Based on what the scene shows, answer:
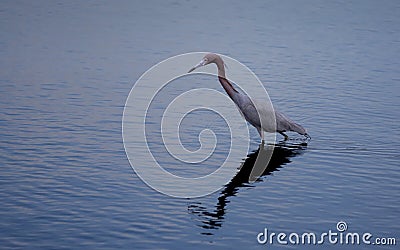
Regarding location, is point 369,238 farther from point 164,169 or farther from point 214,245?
point 164,169

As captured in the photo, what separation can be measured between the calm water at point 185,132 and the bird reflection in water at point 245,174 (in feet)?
0.14

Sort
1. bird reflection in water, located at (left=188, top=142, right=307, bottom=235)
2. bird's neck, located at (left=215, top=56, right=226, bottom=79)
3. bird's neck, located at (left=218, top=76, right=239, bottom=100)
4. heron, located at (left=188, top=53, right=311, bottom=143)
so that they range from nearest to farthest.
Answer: bird reflection in water, located at (left=188, top=142, right=307, bottom=235)
heron, located at (left=188, top=53, right=311, bottom=143)
bird's neck, located at (left=218, top=76, right=239, bottom=100)
bird's neck, located at (left=215, top=56, right=226, bottom=79)

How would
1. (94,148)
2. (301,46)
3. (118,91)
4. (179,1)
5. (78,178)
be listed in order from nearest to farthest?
(78,178) < (94,148) < (118,91) < (301,46) < (179,1)

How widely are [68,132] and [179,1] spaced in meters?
23.1

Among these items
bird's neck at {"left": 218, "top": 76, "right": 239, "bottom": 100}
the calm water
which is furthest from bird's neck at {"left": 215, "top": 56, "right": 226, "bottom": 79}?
the calm water

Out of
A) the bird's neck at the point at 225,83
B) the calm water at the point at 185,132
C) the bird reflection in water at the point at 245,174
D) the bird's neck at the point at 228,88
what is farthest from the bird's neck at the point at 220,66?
the bird reflection in water at the point at 245,174

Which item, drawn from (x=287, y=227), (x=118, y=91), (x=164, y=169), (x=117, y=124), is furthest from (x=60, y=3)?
(x=287, y=227)

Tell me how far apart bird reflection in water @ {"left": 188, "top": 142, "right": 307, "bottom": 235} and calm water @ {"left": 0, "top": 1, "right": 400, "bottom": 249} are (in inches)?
1.7

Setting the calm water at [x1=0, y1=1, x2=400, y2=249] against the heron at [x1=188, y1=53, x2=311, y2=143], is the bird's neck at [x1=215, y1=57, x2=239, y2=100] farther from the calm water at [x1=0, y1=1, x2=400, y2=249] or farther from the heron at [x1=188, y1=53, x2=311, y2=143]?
the calm water at [x1=0, y1=1, x2=400, y2=249]

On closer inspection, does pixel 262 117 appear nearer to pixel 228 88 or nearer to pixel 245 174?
pixel 228 88

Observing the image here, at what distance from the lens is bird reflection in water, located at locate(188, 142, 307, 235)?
11453mm

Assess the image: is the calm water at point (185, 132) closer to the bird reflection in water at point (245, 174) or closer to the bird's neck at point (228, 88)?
the bird reflection in water at point (245, 174)

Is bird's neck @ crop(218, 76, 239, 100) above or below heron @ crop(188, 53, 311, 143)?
above

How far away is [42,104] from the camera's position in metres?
18.0
